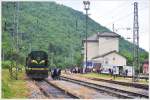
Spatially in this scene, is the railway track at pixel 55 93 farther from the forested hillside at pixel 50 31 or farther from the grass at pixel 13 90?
the forested hillside at pixel 50 31

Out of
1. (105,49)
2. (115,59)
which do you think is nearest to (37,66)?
(115,59)

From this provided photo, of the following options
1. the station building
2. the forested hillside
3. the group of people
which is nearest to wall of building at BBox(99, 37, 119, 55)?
the station building

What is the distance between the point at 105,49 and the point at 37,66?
58.6 meters

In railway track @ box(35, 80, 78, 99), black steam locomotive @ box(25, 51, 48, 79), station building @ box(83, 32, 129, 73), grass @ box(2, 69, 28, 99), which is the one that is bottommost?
railway track @ box(35, 80, 78, 99)

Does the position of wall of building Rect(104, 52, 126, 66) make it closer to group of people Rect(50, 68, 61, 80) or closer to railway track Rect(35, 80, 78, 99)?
group of people Rect(50, 68, 61, 80)

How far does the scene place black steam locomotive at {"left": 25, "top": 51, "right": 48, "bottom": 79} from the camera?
1667 inches

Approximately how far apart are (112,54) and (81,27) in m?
17.2

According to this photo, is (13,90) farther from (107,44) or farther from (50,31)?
(107,44)

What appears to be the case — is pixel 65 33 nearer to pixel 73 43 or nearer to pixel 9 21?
pixel 73 43

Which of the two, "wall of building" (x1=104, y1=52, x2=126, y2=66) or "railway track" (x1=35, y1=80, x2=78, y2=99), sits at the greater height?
"wall of building" (x1=104, y1=52, x2=126, y2=66)

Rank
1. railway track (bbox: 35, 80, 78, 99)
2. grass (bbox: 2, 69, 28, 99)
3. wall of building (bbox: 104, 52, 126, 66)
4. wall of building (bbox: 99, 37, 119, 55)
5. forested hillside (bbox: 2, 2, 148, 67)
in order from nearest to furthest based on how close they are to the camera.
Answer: grass (bbox: 2, 69, 28, 99)
railway track (bbox: 35, 80, 78, 99)
forested hillside (bbox: 2, 2, 148, 67)
wall of building (bbox: 104, 52, 126, 66)
wall of building (bbox: 99, 37, 119, 55)

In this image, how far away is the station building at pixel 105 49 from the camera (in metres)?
89.6

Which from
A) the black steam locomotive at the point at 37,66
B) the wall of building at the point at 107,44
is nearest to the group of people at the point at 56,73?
the black steam locomotive at the point at 37,66

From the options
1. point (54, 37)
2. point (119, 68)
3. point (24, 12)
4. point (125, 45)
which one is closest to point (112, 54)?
point (54, 37)
